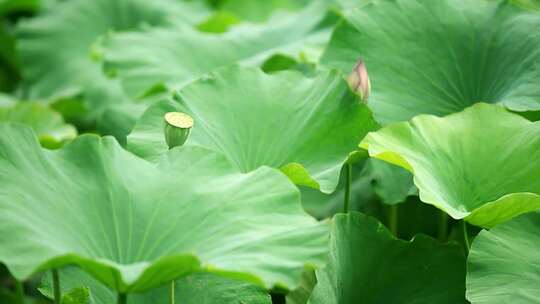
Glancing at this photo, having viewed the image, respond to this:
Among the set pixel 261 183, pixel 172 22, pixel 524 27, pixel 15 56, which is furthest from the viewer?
pixel 15 56

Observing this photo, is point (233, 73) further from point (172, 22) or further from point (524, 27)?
point (172, 22)

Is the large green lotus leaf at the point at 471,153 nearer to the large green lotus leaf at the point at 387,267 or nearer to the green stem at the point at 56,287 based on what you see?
the large green lotus leaf at the point at 387,267

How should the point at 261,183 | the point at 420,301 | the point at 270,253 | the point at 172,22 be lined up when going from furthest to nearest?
the point at 172,22 → the point at 420,301 → the point at 261,183 → the point at 270,253

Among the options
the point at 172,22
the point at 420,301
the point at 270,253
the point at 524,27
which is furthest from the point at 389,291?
the point at 172,22

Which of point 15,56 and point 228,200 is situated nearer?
point 228,200

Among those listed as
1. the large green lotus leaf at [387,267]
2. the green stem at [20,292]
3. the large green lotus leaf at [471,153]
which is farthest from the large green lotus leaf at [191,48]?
the large green lotus leaf at [387,267]

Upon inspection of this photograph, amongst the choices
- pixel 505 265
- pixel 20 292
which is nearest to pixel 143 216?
pixel 505 265

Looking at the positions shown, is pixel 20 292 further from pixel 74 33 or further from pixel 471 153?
pixel 74 33
